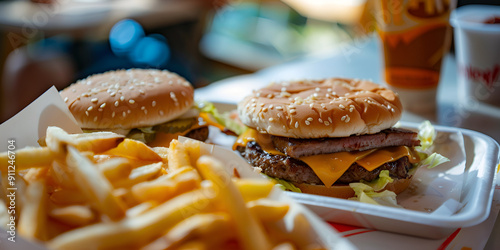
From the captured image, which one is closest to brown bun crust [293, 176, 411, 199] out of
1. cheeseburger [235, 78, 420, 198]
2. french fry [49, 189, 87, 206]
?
cheeseburger [235, 78, 420, 198]

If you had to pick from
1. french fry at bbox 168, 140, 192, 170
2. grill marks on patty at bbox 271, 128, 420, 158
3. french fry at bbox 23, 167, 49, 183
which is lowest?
grill marks on patty at bbox 271, 128, 420, 158

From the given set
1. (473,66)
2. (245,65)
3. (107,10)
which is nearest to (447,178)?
(473,66)

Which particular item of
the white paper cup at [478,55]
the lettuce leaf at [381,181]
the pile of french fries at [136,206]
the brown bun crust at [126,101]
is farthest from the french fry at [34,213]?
the white paper cup at [478,55]

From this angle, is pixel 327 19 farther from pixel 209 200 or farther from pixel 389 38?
pixel 209 200

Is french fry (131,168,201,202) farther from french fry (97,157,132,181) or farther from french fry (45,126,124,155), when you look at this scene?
french fry (45,126,124,155)

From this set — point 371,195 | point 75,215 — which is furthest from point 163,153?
point 371,195

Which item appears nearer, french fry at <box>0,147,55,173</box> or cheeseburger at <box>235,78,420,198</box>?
french fry at <box>0,147,55,173</box>
